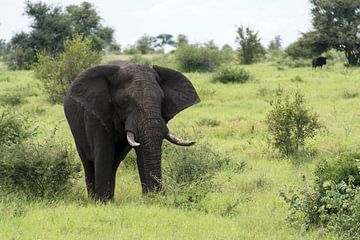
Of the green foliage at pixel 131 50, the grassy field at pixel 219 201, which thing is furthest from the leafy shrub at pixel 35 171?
the green foliage at pixel 131 50

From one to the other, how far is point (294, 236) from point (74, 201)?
3.05 meters

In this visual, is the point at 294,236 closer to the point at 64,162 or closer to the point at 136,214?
the point at 136,214

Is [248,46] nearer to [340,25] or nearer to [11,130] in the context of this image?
[340,25]

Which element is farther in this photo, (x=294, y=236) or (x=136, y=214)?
(x=136, y=214)

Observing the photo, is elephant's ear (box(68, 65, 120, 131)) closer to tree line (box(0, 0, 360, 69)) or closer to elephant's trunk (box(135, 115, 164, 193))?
elephant's trunk (box(135, 115, 164, 193))

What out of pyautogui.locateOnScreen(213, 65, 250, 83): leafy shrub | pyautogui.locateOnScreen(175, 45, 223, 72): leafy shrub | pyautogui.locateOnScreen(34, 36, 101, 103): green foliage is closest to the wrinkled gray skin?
pyautogui.locateOnScreen(34, 36, 101, 103): green foliage

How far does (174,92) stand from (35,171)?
2210 millimetres

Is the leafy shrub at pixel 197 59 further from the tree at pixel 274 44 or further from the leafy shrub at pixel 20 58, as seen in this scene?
the tree at pixel 274 44

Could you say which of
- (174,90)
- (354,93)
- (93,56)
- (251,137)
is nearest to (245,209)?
(174,90)

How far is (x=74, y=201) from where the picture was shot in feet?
26.3

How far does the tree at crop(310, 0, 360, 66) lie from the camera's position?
41.9 m

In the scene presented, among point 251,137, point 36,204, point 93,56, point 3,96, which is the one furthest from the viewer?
point 93,56

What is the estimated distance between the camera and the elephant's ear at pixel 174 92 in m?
A: 8.46

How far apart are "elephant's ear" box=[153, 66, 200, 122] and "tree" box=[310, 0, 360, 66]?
34687 millimetres
